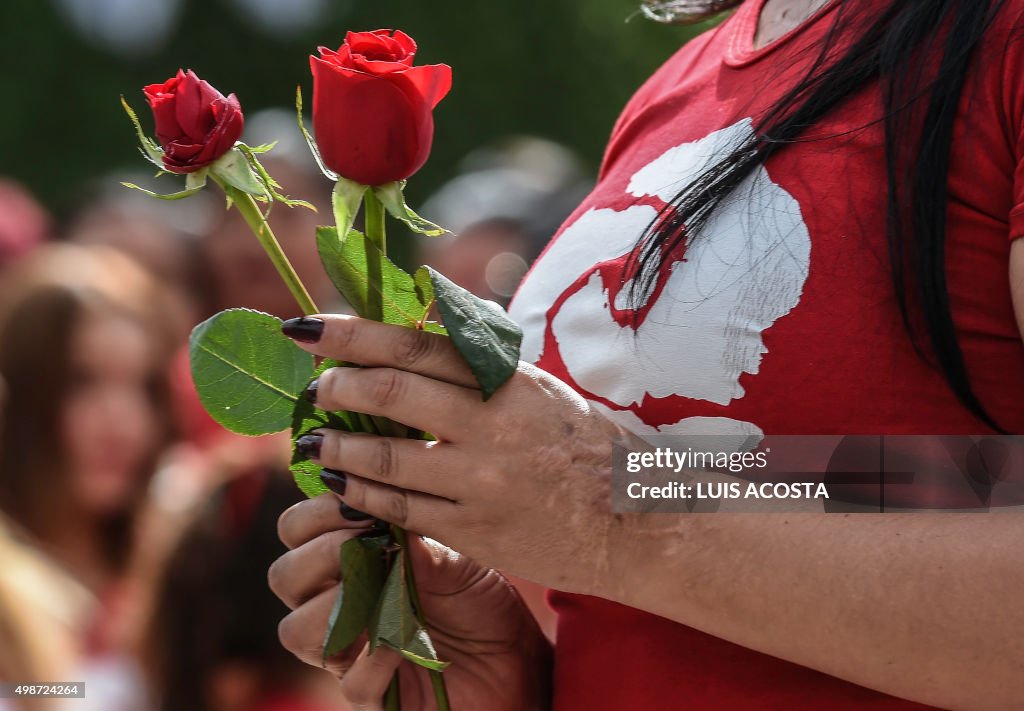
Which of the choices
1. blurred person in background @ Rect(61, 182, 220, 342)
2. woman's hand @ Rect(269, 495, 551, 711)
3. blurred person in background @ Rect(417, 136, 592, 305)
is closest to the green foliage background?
blurred person in background @ Rect(61, 182, 220, 342)

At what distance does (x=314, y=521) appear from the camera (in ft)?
3.58

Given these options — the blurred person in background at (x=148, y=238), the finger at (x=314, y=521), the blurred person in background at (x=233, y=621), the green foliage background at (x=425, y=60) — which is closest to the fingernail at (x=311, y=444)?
the finger at (x=314, y=521)

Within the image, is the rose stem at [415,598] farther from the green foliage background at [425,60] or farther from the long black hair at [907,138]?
the green foliage background at [425,60]

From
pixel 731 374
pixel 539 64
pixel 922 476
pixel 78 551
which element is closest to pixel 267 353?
pixel 731 374

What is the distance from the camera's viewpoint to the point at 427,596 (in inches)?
44.5

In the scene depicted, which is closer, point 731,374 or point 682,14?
point 731,374

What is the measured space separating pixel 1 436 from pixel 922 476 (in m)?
2.82

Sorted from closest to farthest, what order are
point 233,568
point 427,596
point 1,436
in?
point 427,596
point 233,568
point 1,436

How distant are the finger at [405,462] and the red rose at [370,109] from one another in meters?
0.21

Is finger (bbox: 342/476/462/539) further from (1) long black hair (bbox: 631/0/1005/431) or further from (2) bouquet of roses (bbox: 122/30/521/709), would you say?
(1) long black hair (bbox: 631/0/1005/431)

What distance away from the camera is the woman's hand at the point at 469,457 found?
0.94m

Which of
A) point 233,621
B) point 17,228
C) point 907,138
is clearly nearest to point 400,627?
point 907,138

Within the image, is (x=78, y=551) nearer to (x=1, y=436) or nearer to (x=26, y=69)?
(x=1, y=436)

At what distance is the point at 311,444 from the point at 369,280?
140 millimetres
